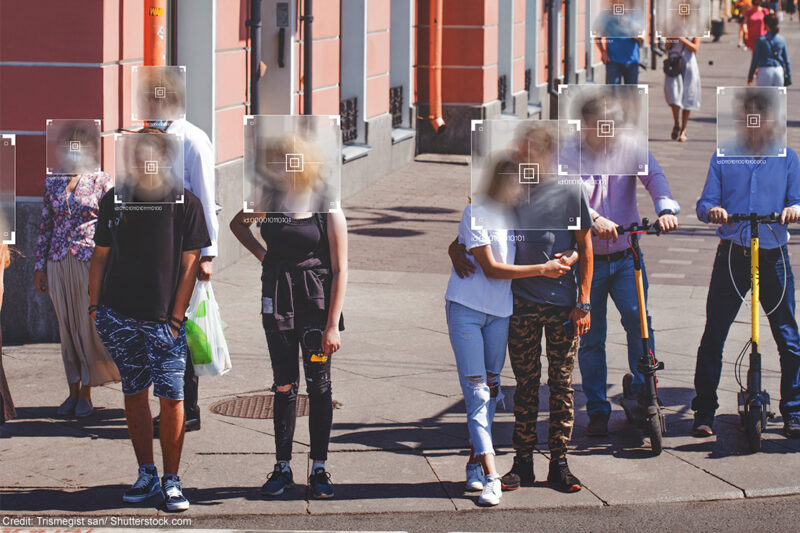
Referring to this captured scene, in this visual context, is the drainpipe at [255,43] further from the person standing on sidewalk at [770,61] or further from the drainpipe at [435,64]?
the person standing on sidewalk at [770,61]

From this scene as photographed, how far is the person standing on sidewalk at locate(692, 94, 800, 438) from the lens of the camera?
296 inches

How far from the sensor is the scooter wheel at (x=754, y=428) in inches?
287

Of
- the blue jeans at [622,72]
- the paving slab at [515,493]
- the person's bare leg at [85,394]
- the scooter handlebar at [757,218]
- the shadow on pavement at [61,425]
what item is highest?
the blue jeans at [622,72]

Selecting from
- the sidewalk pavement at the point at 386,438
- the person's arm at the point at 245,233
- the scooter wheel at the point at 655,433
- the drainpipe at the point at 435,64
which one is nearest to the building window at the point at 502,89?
the drainpipe at the point at 435,64

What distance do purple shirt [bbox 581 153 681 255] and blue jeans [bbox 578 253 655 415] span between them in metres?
0.11

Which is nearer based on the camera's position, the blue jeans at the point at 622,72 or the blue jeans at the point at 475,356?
the blue jeans at the point at 475,356

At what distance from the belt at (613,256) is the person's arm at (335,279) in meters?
1.77

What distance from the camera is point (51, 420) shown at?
25.7 ft

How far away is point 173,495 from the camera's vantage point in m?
6.32

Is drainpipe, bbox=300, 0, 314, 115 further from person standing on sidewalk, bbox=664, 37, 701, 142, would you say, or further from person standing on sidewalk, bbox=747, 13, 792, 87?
person standing on sidewalk, bbox=747, 13, 792, 87

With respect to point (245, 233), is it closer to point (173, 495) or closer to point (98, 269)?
point (98, 269)

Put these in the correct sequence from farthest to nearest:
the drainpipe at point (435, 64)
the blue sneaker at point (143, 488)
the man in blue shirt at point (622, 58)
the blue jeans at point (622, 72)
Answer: the blue jeans at point (622, 72) → the man in blue shirt at point (622, 58) → the drainpipe at point (435, 64) → the blue sneaker at point (143, 488)

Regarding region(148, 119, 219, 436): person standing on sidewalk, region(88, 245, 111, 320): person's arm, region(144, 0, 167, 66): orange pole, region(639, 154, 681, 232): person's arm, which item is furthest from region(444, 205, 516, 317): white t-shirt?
region(144, 0, 167, 66): orange pole

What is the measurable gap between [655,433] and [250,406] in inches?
98.1
